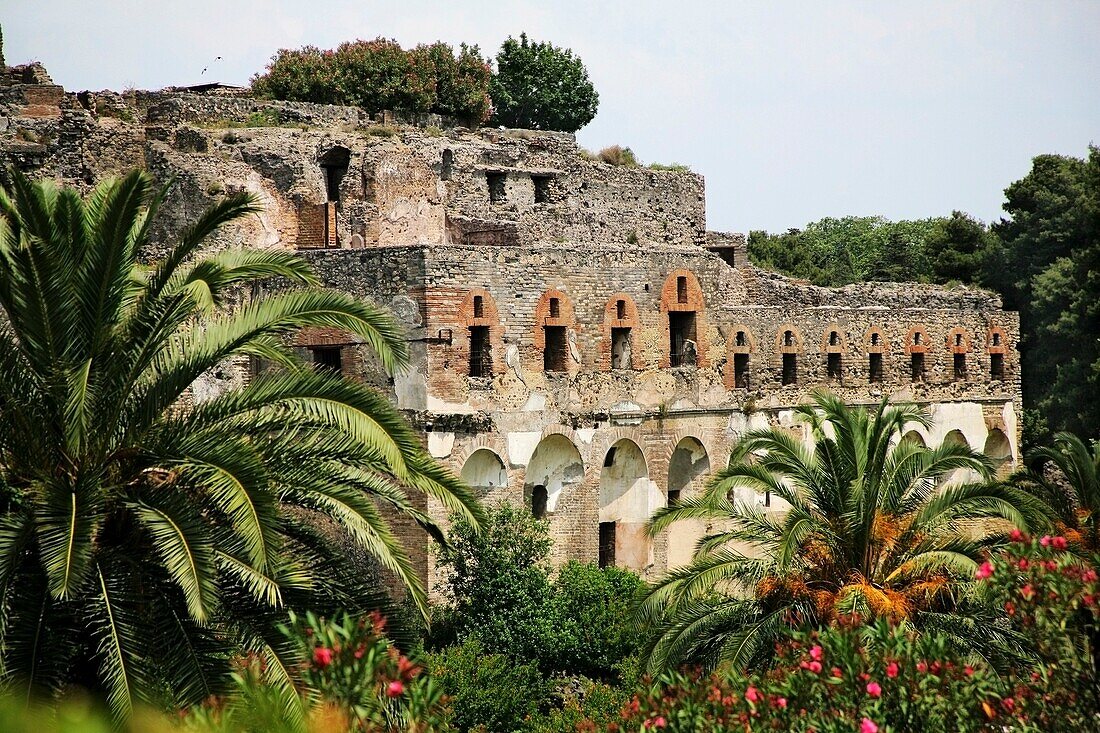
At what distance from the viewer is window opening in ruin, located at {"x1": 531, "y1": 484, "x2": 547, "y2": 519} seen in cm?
2805

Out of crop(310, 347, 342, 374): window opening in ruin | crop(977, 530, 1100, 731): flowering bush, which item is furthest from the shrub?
crop(977, 530, 1100, 731): flowering bush

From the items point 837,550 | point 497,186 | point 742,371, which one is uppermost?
point 497,186

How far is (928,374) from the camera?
118 ft

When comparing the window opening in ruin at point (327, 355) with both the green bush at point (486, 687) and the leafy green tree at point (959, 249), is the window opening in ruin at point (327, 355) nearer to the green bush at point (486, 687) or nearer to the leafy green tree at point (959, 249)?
the green bush at point (486, 687)

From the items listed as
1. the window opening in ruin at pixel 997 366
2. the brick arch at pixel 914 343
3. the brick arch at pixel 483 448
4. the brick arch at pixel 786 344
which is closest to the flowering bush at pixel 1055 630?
the brick arch at pixel 483 448

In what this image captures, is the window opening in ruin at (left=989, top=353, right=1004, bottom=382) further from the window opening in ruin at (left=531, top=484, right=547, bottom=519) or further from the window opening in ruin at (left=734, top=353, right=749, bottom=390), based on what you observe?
the window opening in ruin at (left=531, top=484, right=547, bottom=519)

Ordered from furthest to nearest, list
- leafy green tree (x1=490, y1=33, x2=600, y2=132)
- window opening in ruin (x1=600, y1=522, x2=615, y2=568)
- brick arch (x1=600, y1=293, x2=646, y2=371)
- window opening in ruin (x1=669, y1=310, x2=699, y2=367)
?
1. leafy green tree (x1=490, y1=33, x2=600, y2=132)
2. window opening in ruin (x1=669, y1=310, x2=699, y2=367)
3. window opening in ruin (x1=600, y1=522, x2=615, y2=568)
4. brick arch (x1=600, y1=293, x2=646, y2=371)

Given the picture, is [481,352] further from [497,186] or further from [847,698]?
[847,698]

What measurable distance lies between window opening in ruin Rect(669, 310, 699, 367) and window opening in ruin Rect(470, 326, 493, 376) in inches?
207

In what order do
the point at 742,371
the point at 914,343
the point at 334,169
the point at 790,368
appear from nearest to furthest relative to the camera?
the point at 742,371 → the point at 334,169 → the point at 790,368 → the point at 914,343

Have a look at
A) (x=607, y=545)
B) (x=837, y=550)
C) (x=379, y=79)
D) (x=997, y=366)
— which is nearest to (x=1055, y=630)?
(x=837, y=550)

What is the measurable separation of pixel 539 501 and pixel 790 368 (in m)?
7.69

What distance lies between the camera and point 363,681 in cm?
1081

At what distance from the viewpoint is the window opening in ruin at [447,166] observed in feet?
111
